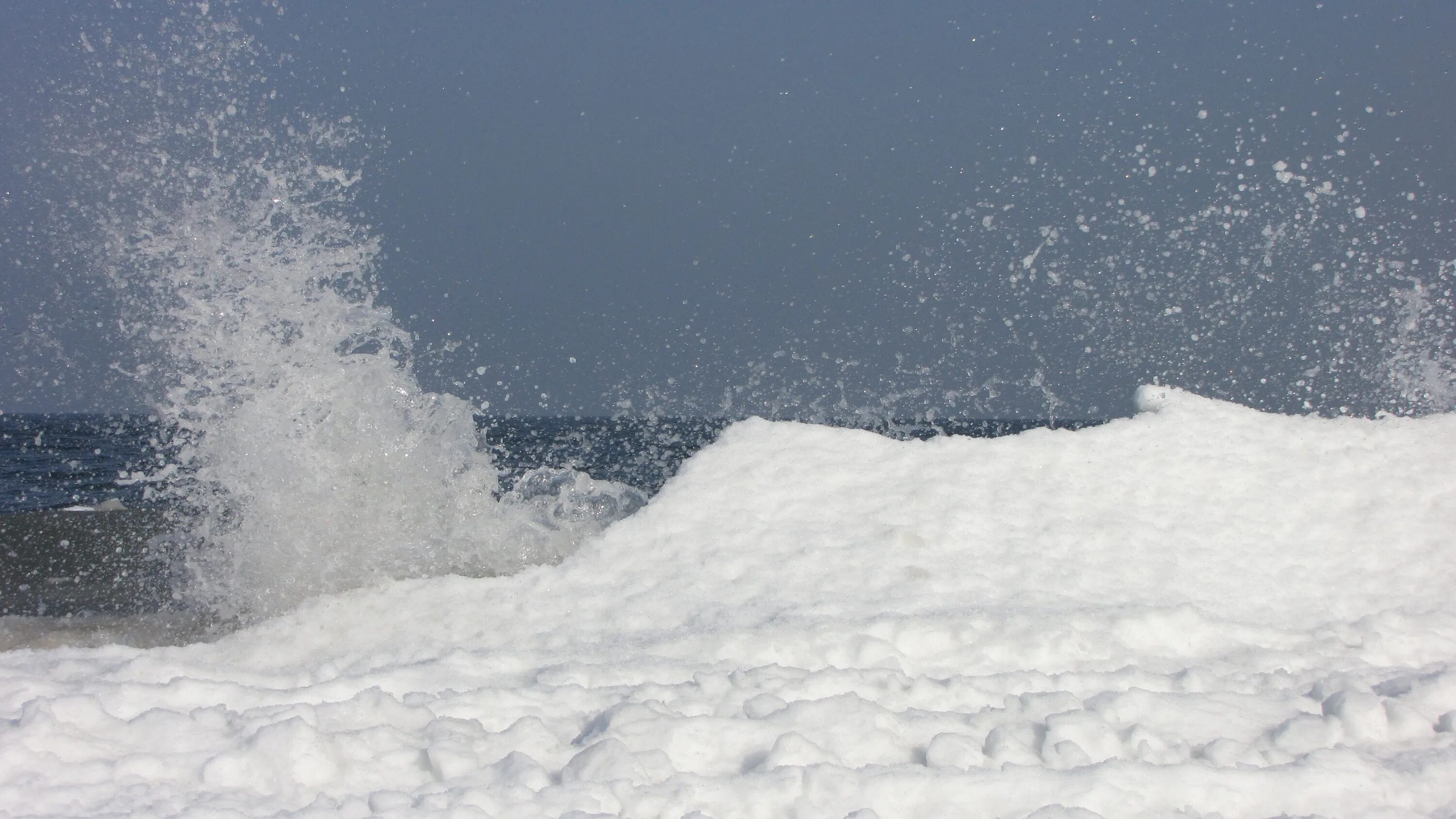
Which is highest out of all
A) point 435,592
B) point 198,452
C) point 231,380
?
point 231,380

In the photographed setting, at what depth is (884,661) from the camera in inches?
133

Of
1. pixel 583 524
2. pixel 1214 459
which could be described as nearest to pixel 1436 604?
pixel 1214 459

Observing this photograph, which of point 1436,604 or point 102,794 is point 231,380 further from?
point 1436,604

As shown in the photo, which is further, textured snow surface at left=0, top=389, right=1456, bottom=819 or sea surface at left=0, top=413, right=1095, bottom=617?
sea surface at left=0, top=413, right=1095, bottom=617

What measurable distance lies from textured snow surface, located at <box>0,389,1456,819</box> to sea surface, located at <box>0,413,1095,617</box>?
1177 millimetres

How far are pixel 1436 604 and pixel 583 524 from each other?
4.12 metres

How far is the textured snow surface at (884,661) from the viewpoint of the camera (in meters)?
2.31

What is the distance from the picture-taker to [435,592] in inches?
177

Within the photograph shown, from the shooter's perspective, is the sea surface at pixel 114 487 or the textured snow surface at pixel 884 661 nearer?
the textured snow surface at pixel 884 661

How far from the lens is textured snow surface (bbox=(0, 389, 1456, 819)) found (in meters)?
2.31

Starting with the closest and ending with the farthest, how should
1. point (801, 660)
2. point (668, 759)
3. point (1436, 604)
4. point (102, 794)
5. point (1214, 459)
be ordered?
point (102, 794), point (668, 759), point (801, 660), point (1436, 604), point (1214, 459)

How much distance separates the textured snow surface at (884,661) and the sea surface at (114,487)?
1.18 m

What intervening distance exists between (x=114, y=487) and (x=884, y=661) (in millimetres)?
26602

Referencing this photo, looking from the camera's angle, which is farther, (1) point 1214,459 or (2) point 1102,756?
(1) point 1214,459
